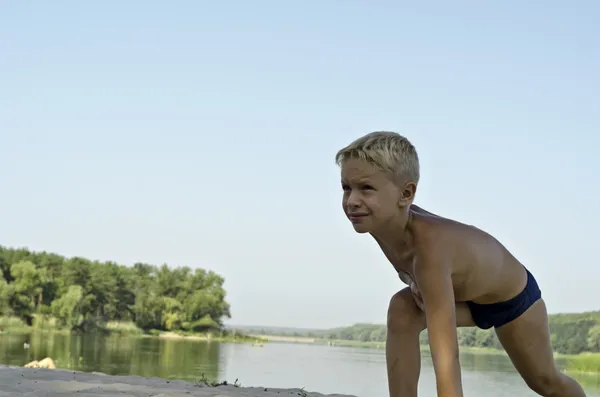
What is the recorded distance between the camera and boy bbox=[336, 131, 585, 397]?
2717 mm

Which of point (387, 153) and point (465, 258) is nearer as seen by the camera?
point (387, 153)

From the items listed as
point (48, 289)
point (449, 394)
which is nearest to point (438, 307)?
point (449, 394)

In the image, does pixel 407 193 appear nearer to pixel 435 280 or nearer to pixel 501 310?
pixel 435 280

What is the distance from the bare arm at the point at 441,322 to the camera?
8.63ft

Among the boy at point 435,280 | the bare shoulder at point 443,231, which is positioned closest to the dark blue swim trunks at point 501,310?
the boy at point 435,280

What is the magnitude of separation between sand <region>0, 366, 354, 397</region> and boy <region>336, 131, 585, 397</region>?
1747 millimetres

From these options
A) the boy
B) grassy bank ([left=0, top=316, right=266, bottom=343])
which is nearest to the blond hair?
the boy

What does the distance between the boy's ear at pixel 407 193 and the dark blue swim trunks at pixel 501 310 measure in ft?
1.99

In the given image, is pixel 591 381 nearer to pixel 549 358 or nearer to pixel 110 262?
pixel 549 358

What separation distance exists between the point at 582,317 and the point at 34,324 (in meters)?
27.7

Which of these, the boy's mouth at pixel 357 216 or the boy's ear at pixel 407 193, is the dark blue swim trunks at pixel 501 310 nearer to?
the boy's ear at pixel 407 193

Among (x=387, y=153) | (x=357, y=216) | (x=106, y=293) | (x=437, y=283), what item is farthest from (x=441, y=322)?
(x=106, y=293)

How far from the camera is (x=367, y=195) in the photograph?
275 centimetres

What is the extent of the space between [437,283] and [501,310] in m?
0.53
